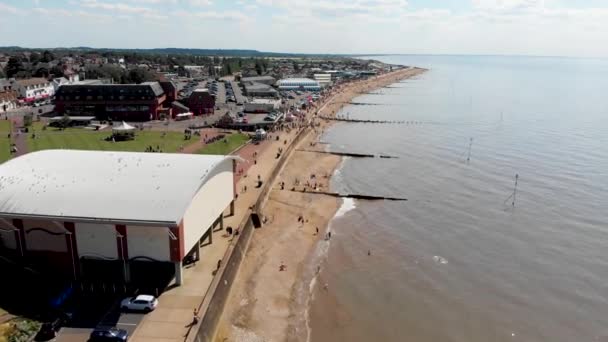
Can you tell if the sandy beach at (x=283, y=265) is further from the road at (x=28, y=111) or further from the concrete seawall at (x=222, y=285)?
the road at (x=28, y=111)


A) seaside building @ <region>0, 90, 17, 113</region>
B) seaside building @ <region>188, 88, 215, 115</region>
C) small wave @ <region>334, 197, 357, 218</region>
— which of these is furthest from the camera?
seaside building @ <region>0, 90, 17, 113</region>

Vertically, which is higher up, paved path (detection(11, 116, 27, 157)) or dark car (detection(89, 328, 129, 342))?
paved path (detection(11, 116, 27, 157))

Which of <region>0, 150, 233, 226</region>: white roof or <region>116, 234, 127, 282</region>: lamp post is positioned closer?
<region>0, 150, 233, 226</region>: white roof

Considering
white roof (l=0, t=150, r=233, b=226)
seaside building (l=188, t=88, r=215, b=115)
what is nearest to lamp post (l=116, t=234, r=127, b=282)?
white roof (l=0, t=150, r=233, b=226)

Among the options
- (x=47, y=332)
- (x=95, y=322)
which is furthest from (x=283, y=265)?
(x=47, y=332)

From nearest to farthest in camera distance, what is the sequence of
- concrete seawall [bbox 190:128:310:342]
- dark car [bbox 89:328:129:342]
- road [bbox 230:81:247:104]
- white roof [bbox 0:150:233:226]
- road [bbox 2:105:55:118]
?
dark car [bbox 89:328:129:342], concrete seawall [bbox 190:128:310:342], white roof [bbox 0:150:233:226], road [bbox 2:105:55:118], road [bbox 230:81:247:104]

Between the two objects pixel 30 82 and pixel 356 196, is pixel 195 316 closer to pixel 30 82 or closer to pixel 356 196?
pixel 356 196

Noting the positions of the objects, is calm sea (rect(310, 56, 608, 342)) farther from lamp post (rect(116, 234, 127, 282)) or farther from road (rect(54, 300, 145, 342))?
lamp post (rect(116, 234, 127, 282))

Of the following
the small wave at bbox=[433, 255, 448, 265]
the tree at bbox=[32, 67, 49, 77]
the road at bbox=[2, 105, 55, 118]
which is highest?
the tree at bbox=[32, 67, 49, 77]
